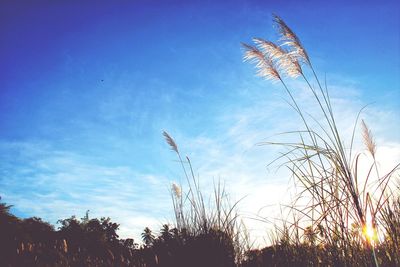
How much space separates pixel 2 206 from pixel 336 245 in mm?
35374

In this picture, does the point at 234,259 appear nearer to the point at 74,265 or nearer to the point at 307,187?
the point at 307,187

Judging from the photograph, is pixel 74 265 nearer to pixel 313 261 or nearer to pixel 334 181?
pixel 313 261

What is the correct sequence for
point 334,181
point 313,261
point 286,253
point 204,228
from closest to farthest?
point 334,181 < point 313,261 < point 286,253 < point 204,228

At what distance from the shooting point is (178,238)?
16.9 feet

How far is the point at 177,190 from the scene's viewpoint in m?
5.61

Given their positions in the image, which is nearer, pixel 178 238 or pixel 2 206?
pixel 178 238

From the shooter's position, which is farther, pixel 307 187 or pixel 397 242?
pixel 397 242

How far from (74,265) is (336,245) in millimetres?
5115

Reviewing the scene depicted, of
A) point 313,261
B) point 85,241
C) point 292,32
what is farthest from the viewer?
point 85,241

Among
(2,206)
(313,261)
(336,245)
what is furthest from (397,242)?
(2,206)

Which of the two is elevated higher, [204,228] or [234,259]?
[204,228]

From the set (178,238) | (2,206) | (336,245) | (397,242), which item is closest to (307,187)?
(336,245)

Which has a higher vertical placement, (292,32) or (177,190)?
(292,32)

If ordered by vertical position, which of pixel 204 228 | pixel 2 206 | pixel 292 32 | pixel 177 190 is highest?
pixel 2 206
